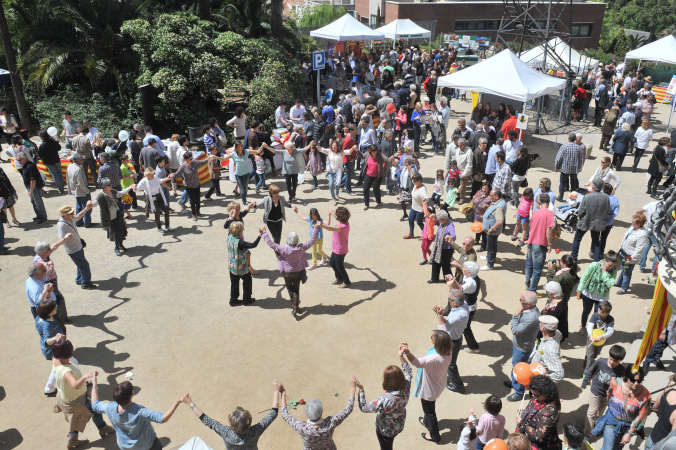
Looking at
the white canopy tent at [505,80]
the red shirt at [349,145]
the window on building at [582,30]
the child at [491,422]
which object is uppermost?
the window on building at [582,30]

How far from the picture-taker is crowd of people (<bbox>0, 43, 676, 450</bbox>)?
5.21 metres

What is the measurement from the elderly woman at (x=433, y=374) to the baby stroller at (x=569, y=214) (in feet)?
22.1

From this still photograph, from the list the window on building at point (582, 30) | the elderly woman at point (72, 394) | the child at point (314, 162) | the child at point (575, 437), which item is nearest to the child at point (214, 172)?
the child at point (314, 162)

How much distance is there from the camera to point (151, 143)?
12586mm

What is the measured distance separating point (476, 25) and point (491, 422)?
1718 inches

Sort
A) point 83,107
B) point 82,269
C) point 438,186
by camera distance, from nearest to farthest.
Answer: point 82,269 → point 438,186 → point 83,107

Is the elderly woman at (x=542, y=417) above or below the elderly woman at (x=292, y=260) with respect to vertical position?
below

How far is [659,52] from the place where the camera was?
21750 mm

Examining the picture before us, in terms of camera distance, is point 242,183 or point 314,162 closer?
point 242,183

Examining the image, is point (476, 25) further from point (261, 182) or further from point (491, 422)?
point (491, 422)

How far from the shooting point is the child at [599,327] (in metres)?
6.72

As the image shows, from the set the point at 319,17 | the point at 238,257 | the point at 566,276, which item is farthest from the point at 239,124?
the point at 319,17

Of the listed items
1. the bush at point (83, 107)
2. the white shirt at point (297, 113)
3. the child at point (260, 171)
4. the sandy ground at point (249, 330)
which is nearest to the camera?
the sandy ground at point (249, 330)

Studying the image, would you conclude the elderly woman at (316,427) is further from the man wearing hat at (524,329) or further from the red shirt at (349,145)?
the red shirt at (349,145)
